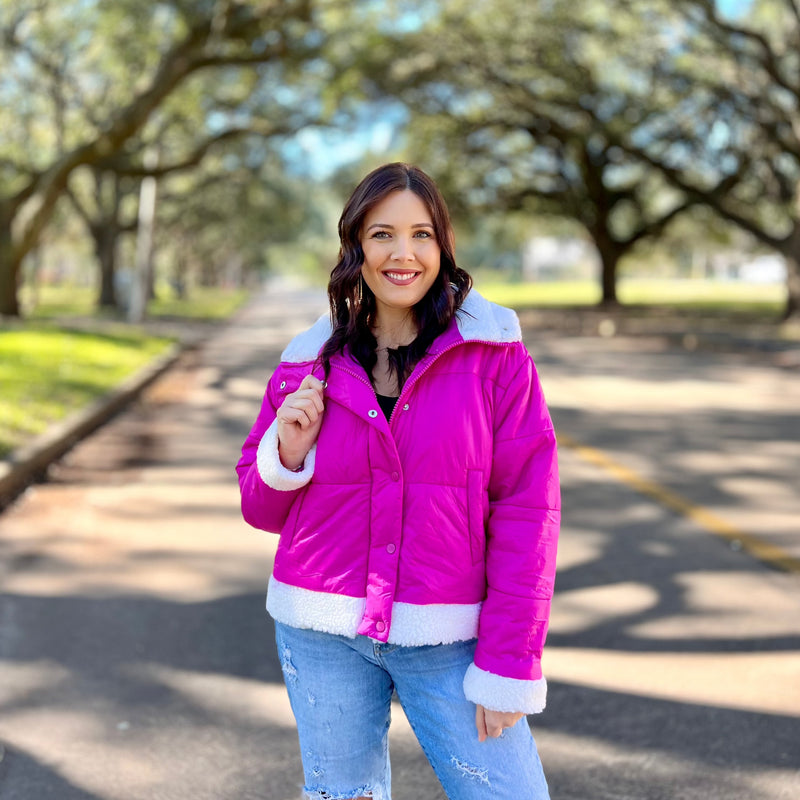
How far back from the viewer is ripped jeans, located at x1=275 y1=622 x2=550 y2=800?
2.10m

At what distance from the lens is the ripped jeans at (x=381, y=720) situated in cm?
210

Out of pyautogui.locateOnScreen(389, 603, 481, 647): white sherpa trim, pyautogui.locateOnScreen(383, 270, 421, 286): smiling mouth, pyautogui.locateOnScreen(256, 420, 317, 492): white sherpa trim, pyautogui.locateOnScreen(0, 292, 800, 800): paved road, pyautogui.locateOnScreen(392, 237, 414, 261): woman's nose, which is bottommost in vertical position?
pyautogui.locateOnScreen(0, 292, 800, 800): paved road

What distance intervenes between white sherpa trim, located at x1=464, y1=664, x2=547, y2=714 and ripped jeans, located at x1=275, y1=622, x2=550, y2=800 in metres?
0.07

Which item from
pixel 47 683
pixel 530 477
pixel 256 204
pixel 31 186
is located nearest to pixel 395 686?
pixel 530 477

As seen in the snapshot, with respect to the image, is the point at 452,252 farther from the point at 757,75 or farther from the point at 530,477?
the point at 757,75

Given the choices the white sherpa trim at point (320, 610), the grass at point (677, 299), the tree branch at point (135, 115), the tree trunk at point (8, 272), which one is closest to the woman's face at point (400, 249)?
the white sherpa trim at point (320, 610)

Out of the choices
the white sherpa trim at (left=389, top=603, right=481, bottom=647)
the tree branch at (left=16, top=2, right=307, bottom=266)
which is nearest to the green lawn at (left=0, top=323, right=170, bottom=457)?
the tree branch at (left=16, top=2, right=307, bottom=266)

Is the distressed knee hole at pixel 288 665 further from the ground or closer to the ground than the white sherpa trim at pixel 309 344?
closer to the ground

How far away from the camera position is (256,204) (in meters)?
45.9

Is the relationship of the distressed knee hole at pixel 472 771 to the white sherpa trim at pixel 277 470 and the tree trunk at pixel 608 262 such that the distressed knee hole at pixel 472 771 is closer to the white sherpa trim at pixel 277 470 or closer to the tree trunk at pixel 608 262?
the white sherpa trim at pixel 277 470

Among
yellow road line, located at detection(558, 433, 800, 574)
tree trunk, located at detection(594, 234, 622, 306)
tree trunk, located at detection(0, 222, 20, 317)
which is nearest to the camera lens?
yellow road line, located at detection(558, 433, 800, 574)

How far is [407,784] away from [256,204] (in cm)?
4398

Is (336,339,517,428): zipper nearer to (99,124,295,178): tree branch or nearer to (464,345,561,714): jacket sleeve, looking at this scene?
(464,345,561,714): jacket sleeve

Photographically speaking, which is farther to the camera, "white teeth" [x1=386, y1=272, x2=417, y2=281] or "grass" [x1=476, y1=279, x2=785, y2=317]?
"grass" [x1=476, y1=279, x2=785, y2=317]
